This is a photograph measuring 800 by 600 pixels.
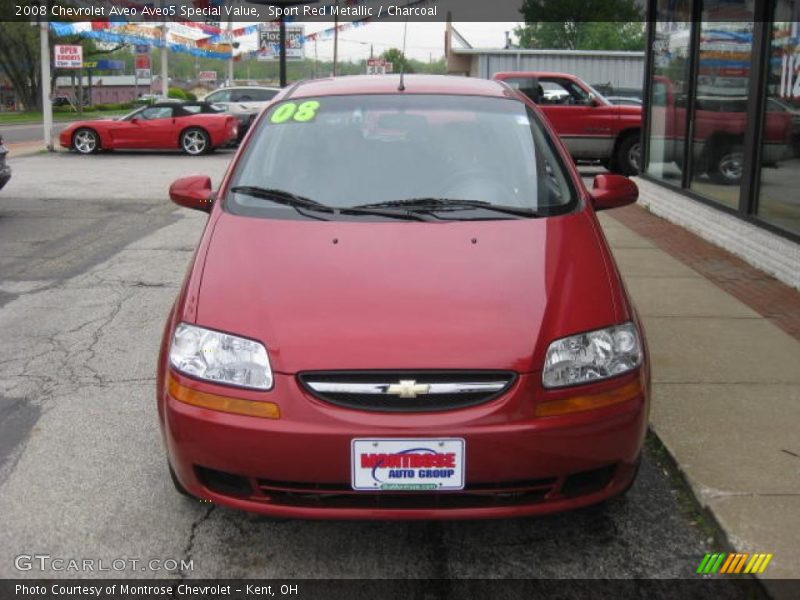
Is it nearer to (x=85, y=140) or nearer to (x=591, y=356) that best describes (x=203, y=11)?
(x=85, y=140)

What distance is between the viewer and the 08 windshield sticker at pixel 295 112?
439 centimetres

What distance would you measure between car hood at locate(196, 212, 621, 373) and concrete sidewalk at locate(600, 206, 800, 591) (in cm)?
96

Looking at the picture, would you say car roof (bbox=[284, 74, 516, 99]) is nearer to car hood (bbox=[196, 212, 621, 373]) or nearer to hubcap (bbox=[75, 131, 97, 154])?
car hood (bbox=[196, 212, 621, 373])

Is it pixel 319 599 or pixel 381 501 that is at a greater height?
pixel 381 501

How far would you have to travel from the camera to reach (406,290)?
10.5 feet

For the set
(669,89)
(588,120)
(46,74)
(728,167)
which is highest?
(46,74)

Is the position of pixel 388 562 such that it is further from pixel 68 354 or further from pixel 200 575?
pixel 68 354

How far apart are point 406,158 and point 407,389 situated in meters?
1.61

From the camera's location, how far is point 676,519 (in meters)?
3.52

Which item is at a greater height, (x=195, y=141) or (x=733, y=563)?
(x=195, y=141)

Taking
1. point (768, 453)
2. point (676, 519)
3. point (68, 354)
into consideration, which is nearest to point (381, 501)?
point (676, 519)

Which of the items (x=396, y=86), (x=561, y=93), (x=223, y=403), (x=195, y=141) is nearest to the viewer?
(x=223, y=403)

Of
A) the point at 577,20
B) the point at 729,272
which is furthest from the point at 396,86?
the point at 577,20

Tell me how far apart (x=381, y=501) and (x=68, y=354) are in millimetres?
3473
